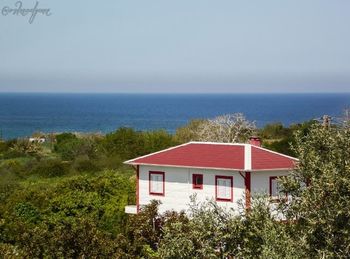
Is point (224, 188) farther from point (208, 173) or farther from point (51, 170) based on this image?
point (51, 170)

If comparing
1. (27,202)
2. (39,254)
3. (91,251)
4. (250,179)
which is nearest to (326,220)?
(91,251)

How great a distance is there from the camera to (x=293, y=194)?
15672mm

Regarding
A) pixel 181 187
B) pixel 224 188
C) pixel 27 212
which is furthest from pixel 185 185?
pixel 27 212

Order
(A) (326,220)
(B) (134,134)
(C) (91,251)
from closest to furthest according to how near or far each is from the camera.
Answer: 1. (A) (326,220)
2. (C) (91,251)
3. (B) (134,134)

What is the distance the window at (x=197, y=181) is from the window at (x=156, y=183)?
61.8 inches

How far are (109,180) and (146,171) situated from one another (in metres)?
2.02

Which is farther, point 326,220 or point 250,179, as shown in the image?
point 250,179

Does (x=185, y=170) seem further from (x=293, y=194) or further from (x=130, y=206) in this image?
(x=293, y=194)

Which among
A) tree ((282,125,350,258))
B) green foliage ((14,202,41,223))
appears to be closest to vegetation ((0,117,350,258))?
tree ((282,125,350,258))

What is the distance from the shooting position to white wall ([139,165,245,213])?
30047mm

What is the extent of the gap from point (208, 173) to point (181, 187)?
1437 mm

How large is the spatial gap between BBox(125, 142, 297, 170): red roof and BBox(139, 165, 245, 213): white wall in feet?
1.01

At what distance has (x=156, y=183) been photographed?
32.0 metres

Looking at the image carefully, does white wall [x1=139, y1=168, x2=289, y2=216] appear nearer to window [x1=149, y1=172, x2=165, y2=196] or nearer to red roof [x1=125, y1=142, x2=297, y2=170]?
window [x1=149, y1=172, x2=165, y2=196]
